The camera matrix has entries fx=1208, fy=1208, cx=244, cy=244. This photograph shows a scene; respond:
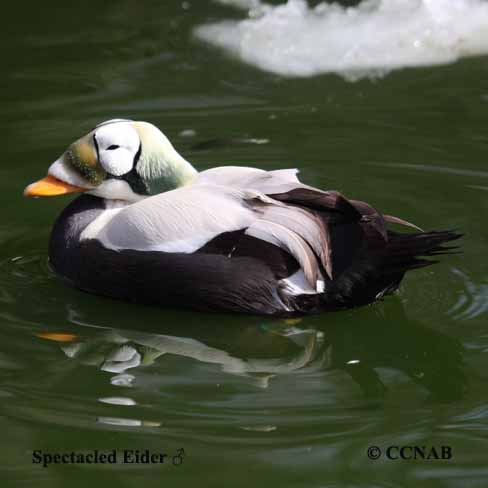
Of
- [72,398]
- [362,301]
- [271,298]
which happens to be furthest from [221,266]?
[72,398]

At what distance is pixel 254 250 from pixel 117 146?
74 centimetres

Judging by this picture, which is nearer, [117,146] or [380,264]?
[380,264]

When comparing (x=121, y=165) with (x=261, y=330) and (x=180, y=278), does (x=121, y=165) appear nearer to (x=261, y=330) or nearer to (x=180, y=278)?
(x=180, y=278)

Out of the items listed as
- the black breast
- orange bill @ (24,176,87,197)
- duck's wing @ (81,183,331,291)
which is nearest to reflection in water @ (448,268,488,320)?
duck's wing @ (81,183,331,291)

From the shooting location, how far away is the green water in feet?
10.7

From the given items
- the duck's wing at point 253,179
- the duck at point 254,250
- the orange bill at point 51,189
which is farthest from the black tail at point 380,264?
the orange bill at point 51,189

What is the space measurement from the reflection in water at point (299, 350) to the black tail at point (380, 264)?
109 millimetres

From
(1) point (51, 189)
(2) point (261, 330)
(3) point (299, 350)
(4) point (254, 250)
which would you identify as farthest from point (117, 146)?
(3) point (299, 350)

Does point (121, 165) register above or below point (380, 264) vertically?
above

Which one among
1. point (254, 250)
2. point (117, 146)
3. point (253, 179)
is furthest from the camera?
point (117, 146)

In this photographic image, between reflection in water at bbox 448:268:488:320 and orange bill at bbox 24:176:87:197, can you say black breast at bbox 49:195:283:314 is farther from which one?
reflection in water at bbox 448:268:488:320

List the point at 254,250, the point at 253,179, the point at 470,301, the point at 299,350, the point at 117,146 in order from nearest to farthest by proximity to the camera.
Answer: the point at 299,350 < the point at 254,250 < the point at 470,301 < the point at 253,179 < the point at 117,146

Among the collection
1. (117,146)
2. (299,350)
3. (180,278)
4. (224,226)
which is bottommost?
(299,350)

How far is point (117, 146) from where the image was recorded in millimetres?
4492
